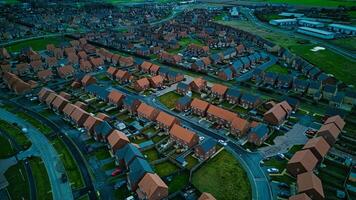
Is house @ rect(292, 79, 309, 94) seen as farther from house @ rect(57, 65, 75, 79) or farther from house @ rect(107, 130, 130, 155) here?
house @ rect(57, 65, 75, 79)

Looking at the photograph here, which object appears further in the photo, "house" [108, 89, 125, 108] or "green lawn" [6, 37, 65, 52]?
"green lawn" [6, 37, 65, 52]

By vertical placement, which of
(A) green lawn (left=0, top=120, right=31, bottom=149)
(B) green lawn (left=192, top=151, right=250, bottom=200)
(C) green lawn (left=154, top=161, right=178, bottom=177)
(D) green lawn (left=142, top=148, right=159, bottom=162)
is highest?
(A) green lawn (left=0, top=120, right=31, bottom=149)

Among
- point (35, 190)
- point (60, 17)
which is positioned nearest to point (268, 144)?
point (35, 190)

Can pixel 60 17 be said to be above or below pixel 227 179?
above

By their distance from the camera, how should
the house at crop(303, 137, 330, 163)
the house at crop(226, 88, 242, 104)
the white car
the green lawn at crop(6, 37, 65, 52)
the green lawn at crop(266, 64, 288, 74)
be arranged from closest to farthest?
the white car
the house at crop(303, 137, 330, 163)
the house at crop(226, 88, 242, 104)
the green lawn at crop(266, 64, 288, 74)
the green lawn at crop(6, 37, 65, 52)

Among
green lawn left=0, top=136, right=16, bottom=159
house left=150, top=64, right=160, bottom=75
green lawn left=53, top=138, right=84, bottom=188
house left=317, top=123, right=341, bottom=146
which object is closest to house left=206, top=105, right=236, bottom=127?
house left=317, top=123, right=341, bottom=146

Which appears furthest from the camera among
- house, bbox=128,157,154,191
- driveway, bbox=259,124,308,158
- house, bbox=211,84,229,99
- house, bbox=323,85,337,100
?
house, bbox=211,84,229,99

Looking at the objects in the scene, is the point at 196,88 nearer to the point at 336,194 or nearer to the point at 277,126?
the point at 277,126
